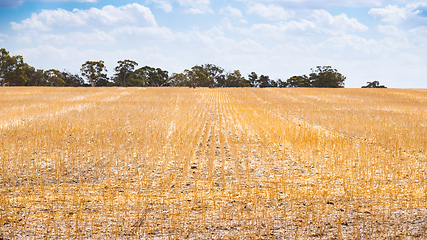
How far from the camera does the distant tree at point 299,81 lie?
3755 inches

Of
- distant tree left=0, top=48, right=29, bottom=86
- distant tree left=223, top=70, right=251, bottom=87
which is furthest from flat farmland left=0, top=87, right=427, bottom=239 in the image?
distant tree left=223, top=70, right=251, bottom=87

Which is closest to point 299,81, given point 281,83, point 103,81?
point 281,83

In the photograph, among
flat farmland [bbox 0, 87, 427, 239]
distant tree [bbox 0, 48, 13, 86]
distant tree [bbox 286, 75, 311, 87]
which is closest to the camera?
flat farmland [bbox 0, 87, 427, 239]

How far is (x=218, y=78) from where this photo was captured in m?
97.7

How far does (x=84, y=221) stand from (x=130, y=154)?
5845mm

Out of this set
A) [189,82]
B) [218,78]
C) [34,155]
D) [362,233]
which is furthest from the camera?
[218,78]

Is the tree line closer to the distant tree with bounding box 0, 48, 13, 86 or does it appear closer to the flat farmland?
the distant tree with bounding box 0, 48, 13, 86

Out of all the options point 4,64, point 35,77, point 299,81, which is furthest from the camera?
point 299,81

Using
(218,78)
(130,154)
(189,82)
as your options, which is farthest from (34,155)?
(218,78)

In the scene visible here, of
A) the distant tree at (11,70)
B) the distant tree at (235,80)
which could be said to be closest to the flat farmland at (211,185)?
the distant tree at (11,70)

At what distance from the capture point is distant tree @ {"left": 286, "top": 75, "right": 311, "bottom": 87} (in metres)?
95.4

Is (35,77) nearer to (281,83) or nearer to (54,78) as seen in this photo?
(54,78)

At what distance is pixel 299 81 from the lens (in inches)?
3814

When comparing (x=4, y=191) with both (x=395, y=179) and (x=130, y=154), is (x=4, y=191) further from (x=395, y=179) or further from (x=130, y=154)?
(x=395, y=179)
